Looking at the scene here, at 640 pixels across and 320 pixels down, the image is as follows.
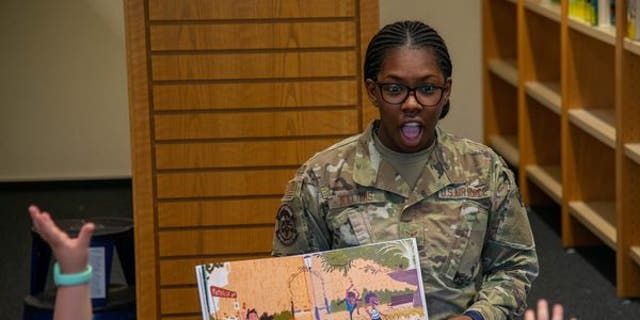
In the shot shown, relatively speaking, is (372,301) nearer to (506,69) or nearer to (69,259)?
(69,259)

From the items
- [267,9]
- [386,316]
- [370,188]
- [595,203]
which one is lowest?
[595,203]

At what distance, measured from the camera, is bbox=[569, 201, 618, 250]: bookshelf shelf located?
6.02 meters

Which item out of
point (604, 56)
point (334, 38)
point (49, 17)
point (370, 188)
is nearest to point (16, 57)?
point (49, 17)

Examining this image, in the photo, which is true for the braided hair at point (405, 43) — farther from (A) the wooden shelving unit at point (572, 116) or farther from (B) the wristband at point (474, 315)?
(A) the wooden shelving unit at point (572, 116)

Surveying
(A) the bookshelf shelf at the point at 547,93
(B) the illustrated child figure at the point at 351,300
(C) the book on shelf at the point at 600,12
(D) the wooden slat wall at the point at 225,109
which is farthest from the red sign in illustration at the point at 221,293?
(A) the bookshelf shelf at the point at 547,93

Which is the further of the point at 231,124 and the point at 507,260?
the point at 231,124

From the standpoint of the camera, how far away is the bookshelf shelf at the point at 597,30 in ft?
19.1

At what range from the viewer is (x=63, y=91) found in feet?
27.4

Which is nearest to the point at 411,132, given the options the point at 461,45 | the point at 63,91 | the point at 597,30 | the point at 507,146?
the point at 597,30

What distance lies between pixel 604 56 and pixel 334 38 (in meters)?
2.65

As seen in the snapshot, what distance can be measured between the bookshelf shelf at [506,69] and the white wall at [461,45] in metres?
0.17

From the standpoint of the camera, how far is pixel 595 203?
6648 millimetres

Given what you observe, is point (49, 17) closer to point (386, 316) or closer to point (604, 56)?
point (604, 56)

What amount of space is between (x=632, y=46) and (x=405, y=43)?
2903 millimetres
